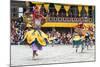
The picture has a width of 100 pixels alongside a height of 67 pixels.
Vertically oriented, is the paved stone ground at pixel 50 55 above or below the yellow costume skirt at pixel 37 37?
below

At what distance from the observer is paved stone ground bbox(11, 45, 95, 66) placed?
1656 mm

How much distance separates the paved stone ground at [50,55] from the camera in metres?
A: 1.66

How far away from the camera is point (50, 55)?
176 centimetres

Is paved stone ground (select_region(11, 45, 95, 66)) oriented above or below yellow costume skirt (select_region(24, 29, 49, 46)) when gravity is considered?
below

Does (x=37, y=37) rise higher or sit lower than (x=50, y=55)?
higher

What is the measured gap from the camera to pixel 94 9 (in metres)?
1.92

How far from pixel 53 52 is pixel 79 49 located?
0.69 ft

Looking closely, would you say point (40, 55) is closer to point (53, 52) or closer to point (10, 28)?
point (53, 52)
